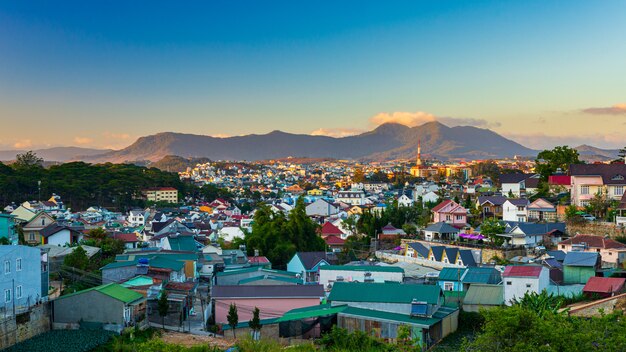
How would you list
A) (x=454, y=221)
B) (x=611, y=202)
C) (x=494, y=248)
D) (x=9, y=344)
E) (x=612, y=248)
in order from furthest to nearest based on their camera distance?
(x=454, y=221) < (x=611, y=202) < (x=494, y=248) < (x=612, y=248) < (x=9, y=344)

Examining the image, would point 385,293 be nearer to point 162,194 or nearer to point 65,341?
point 65,341

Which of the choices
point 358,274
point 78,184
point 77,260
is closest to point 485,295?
point 358,274

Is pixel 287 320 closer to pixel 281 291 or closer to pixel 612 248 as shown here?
pixel 281 291

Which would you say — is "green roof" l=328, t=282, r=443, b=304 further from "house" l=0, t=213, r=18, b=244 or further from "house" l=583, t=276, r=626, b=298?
"house" l=0, t=213, r=18, b=244

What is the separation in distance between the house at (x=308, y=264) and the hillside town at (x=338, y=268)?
0.19ft

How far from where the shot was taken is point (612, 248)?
65.2ft

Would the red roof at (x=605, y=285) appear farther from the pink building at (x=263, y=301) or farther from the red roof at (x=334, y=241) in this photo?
the red roof at (x=334, y=241)

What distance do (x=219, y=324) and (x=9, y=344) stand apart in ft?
15.8

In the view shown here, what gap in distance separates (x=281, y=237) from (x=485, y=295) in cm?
1058

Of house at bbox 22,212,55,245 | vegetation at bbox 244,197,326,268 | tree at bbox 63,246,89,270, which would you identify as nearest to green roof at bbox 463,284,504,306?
vegetation at bbox 244,197,326,268

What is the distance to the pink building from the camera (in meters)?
15.8

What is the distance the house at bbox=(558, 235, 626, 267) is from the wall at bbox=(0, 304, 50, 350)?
15.9 metres

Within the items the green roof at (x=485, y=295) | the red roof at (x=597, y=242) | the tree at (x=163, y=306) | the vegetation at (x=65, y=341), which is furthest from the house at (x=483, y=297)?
the vegetation at (x=65, y=341)

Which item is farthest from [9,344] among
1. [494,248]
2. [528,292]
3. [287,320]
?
[494,248]
